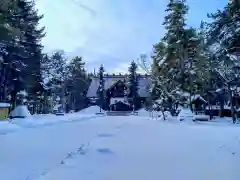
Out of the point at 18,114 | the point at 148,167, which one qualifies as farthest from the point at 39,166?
the point at 18,114

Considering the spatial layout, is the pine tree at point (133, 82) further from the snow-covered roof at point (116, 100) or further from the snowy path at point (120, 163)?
the snowy path at point (120, 163)

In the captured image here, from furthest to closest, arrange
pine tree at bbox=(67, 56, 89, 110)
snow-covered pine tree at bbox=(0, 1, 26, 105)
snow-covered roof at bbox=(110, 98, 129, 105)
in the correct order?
pine tree at bbox=(67, 56, 89, 110) → snow-covered roof at bbox=(110, 98, 129, 105) → snow-covered pine tree at bbox=(0, 1, 26, 105)

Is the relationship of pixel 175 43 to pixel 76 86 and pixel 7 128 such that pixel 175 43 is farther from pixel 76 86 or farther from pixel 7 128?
pixel 76 86

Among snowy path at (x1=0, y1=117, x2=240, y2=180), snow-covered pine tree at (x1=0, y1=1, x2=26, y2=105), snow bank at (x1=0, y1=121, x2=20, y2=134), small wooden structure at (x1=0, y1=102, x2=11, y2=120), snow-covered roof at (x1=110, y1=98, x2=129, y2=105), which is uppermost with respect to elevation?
snow-covered pine tree at (x1=0, y1=1, x2=26, y2=105)

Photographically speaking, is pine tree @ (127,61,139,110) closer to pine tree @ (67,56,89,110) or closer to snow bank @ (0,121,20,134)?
pine tree @ (67,56,89,110)

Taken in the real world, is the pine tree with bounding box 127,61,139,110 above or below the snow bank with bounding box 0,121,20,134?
above

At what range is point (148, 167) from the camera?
7.74 meters

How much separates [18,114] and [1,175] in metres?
27.1

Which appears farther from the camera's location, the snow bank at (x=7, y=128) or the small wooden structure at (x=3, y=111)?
the small wooden structure at (x=3, y=111)

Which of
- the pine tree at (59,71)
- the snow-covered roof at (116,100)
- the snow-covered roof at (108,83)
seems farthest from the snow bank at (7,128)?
the snow-covered roof at (108,83)

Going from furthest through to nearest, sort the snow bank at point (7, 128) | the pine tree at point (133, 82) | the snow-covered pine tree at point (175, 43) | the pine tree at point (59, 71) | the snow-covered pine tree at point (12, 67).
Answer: the pine tree at point (133, 82) < the pine tree at point (59, 71) < the snow-covered pine tree at point (175, 43) < the snow-covered pine tree at point (12, 67) < the snow bank at point (7, 128)

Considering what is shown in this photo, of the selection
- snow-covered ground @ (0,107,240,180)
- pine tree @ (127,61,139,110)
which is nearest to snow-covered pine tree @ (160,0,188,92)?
snow-covered ground @ (0,107,240,180)

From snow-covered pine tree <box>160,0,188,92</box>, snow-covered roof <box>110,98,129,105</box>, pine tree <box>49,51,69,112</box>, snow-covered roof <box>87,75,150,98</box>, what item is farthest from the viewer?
snow-covered roof <box>87,75,150,98</box>

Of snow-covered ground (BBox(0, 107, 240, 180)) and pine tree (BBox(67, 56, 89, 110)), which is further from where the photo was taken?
pine tree (BBox(67, 56, 89, 110))
